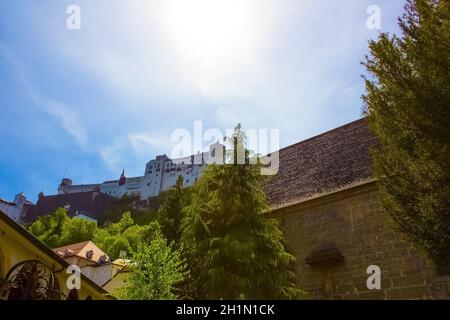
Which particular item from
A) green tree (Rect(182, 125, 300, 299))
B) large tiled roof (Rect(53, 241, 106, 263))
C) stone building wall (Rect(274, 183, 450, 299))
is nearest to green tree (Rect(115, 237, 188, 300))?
green tree (Rect(182, 125, 300, 299))

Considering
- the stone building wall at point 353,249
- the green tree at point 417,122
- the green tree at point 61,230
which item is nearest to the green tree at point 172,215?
the stone building wall at point 353,249

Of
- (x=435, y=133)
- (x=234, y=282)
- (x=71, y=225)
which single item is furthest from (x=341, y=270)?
(x=71, y=225)

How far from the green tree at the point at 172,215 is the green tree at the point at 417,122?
9451mm

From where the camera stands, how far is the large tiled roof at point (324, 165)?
13.2m

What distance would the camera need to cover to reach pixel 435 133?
278 inches

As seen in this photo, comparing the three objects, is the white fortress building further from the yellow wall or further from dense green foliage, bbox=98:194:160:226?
the yellow wall

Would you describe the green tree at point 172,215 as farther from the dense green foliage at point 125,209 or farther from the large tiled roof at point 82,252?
the dense green foliage at point 125,209

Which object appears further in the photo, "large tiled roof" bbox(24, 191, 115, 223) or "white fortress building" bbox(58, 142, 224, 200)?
"white fortress building" bbox(58, 142, 224, 200)

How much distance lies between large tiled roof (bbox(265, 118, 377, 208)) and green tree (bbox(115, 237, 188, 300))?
4785mm

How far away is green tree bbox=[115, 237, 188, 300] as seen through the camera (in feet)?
35.0

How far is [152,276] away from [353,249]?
18.9ft

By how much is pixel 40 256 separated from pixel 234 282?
4.60m

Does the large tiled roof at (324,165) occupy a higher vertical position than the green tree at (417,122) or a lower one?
higher

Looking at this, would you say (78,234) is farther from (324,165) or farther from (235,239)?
(235,239)
